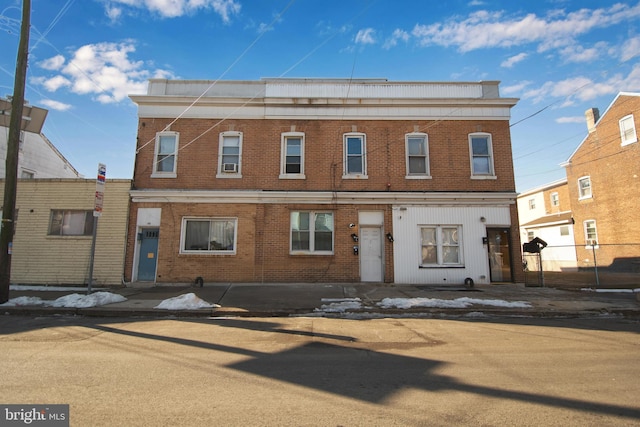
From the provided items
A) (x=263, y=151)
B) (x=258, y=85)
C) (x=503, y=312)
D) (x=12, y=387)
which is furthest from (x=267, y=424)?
(x=258, y=85)

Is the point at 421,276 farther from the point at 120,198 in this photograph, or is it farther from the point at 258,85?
the point at 120,198

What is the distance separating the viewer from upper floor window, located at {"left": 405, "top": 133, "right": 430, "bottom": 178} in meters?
13.8

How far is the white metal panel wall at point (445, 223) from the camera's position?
13047 millimetres

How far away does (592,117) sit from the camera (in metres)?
25.1

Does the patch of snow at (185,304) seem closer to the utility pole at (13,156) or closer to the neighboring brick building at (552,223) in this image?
the utility pole at (13,156)

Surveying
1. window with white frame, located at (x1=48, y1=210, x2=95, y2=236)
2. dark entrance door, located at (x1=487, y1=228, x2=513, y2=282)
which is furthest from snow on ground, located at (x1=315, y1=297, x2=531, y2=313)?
window with white frame, located at (x1=48, y1=210, x2=95, y2=236)

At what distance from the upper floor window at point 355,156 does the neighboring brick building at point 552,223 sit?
54.8 feet

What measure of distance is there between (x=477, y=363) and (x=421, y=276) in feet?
27.6

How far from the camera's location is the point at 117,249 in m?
12.8

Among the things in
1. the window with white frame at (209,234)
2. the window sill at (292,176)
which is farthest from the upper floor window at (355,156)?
the window with white frame at (209,234)

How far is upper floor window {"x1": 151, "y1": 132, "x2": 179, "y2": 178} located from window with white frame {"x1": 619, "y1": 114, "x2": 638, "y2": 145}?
92.7 feet

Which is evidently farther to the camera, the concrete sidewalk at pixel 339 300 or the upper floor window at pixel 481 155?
the upper floor window at pixel 481 155

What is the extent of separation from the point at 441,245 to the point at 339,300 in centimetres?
592

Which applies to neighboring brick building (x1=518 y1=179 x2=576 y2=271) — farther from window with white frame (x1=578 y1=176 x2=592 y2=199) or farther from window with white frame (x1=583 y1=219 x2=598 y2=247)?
window with white frame (x1=578 y1=176 x2=592 y2=199)
